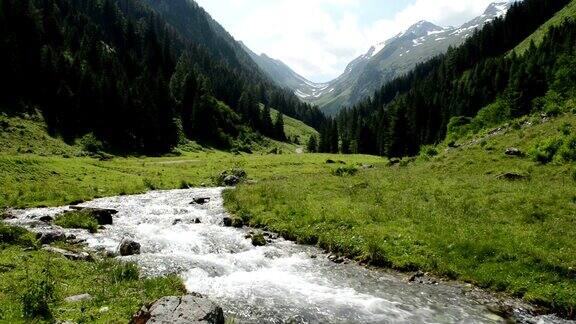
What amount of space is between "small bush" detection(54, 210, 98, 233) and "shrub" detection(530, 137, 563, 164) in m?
35.9

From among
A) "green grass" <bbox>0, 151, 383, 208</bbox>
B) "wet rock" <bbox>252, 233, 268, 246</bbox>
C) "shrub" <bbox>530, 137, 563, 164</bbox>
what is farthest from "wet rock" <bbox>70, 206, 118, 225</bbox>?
"shrub" <bbox>530, 137, 563, 164</bbox>

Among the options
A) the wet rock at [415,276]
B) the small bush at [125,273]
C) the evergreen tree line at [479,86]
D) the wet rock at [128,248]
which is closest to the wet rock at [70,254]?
the wet rock at [128,248]

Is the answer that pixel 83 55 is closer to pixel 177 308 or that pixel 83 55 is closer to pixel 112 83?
pixel 112 83

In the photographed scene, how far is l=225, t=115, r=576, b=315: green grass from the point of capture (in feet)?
59.9

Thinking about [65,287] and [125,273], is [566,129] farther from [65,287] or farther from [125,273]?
[65,287]

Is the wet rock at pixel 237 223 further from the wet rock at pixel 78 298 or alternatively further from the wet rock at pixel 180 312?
the wet rock at pixel 180 312

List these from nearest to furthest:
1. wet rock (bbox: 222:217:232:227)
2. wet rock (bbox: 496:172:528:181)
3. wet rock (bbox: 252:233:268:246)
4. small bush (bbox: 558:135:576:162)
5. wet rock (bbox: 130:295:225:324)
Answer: wet rock (bbox: 130:295:225:324), wet rock (bbox: 252:233:268:246), wet rock (bbox: 222:217:232:227), wet rock (bbox: 496:172:528:181), small bush (bbox: 558:135:576:162)

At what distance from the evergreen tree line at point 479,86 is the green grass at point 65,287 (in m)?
64.5

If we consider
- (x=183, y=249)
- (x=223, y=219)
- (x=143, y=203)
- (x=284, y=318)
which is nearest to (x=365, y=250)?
(x=284, y=318)

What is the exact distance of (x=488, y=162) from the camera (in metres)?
39.6

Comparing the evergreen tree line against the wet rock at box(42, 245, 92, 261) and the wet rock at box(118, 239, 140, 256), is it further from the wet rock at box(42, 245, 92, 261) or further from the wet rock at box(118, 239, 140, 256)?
the wet rock at box(42, 245, 92, 261)

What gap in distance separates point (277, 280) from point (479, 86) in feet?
411

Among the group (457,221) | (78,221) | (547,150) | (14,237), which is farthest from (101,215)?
(547,150)

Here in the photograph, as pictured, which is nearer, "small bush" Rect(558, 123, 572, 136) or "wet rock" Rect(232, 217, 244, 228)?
"wet rock" Rect(232, 217, 244, 228)
